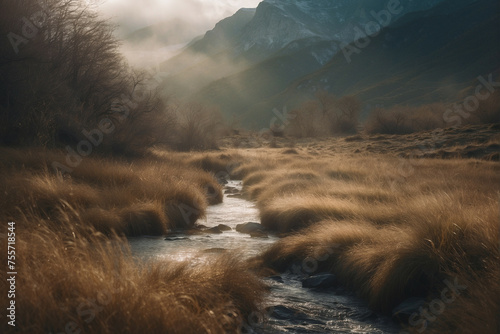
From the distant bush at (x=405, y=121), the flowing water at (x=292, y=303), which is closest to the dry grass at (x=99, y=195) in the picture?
the flowing water at (x=292, y=303)

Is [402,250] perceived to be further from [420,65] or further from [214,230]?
[420,65]

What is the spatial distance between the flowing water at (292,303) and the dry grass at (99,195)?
799mm

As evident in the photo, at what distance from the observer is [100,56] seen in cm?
1886

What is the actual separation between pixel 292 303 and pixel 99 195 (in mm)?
6163

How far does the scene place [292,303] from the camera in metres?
5.25

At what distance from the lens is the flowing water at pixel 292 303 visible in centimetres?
448

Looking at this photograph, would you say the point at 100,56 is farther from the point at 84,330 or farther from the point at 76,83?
the point at 84,330

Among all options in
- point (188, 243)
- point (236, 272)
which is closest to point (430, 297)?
point (236, 272)

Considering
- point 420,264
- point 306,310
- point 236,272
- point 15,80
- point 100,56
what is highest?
point 100,56

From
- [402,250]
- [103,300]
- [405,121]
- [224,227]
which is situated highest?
[103,300]

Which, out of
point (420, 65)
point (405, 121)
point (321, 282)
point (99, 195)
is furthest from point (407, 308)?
point (420, 65)

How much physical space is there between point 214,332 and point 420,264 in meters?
3.26

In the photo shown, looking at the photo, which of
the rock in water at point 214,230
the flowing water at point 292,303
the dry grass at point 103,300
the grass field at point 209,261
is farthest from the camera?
the rock in water at point 214,230

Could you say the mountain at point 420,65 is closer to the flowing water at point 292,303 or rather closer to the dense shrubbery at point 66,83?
the dense shrubbery at point 66,83
